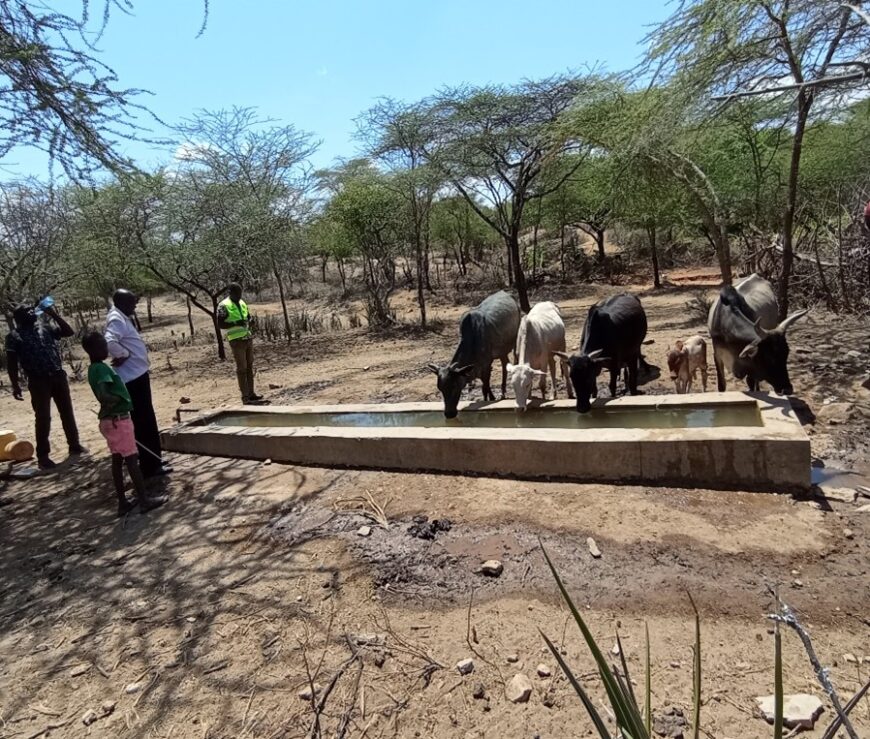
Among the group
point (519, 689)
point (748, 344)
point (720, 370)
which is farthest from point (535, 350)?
point (519, 689)

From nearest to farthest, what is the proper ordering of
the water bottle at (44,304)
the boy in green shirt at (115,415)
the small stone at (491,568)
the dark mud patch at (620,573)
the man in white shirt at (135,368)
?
the dark mud patch at (620,573), the small stone at (491,568), the boy in green shirt at (115,415), the man in white shirt at (135,368), the water bottle at (44,304)

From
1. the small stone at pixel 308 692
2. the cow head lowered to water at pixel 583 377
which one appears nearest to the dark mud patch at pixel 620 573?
the small stone at pixel 308 692

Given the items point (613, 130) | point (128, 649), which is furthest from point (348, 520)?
point (613, 130)

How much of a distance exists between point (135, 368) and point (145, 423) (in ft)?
2.00

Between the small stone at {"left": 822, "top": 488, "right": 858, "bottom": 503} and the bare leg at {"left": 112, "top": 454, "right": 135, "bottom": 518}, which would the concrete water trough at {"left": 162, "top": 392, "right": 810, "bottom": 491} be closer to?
the small stone at {"left": 822, "top": 488, "right": 858, "bottom": 503}

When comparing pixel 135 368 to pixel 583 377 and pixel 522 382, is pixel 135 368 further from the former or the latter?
pixel 583 377

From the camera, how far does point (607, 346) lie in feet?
21.6

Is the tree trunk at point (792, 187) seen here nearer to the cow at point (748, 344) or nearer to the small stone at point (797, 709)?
the cow at point (748, 344)

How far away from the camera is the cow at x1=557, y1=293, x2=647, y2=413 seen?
575 centimetres

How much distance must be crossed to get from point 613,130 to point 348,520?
28.4ft

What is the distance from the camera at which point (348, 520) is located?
451 cm

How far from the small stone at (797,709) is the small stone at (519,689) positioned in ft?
→ 3.09

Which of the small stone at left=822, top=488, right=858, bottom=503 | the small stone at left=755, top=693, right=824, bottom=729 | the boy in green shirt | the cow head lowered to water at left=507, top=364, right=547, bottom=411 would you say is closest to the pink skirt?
the boy in green shirt

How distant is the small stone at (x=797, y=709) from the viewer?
232 cm
